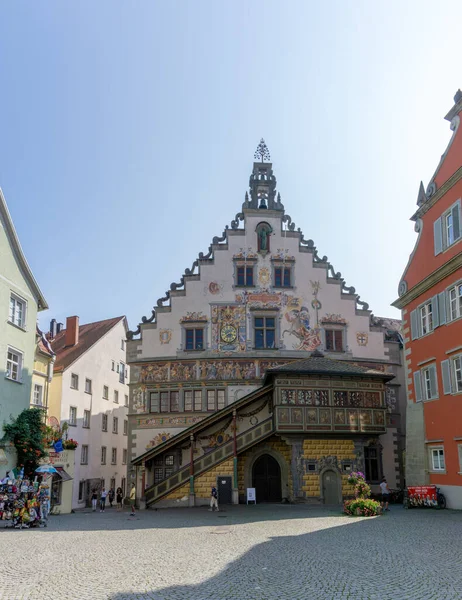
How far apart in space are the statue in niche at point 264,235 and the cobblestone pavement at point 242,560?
18.6m

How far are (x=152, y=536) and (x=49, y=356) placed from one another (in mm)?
18927

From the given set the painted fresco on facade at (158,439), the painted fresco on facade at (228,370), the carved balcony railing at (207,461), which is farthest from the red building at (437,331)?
the painted fresco on facade at (158,439)

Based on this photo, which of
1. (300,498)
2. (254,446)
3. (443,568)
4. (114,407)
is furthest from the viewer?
(114,407)

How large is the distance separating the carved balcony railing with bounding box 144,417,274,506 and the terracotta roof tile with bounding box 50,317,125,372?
12.2 m

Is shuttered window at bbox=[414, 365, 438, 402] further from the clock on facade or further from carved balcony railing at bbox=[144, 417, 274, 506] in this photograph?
the clock on facade

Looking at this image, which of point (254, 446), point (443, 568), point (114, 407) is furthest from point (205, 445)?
point (443, 568)

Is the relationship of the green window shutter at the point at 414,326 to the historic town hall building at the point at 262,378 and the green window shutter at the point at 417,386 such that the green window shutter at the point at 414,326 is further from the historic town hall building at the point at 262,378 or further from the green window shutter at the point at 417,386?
the historic town hall building at the point at 262,378

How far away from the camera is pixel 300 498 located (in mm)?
28094

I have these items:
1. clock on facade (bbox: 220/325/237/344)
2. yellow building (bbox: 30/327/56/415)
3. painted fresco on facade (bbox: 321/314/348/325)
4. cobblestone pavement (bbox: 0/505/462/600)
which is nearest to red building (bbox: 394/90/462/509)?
cobblestone pavement (bbox: 0/505/462/600)

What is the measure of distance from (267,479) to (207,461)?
11.9 ft

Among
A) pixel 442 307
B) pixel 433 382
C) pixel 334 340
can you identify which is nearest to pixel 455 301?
pixel 442 307

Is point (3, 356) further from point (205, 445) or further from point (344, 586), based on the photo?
point (344, 586)

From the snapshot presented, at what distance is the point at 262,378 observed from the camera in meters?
32.8

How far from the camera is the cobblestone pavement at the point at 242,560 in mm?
9234
